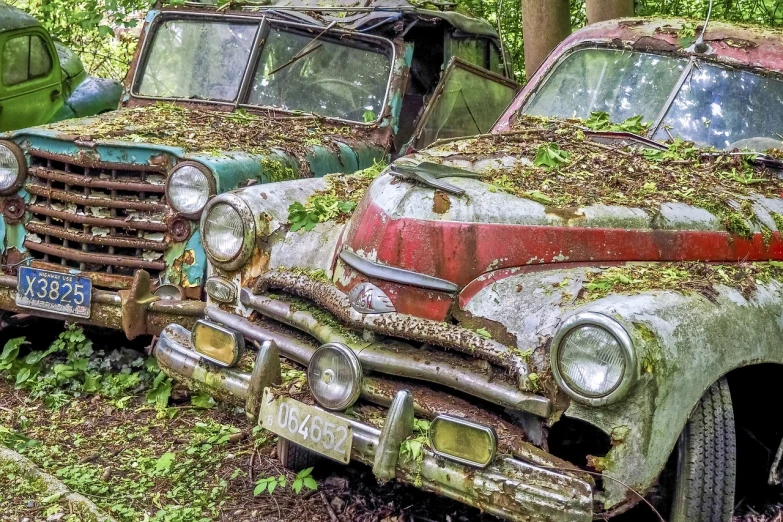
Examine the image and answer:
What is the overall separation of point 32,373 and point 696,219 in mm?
3545

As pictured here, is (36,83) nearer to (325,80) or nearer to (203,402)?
(325,80)

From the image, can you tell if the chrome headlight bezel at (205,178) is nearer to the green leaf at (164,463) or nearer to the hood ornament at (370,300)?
the green leaf at (164,463)

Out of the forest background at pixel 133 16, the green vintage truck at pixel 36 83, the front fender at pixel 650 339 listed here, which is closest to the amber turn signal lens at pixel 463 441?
the front fender at pixel 650 339

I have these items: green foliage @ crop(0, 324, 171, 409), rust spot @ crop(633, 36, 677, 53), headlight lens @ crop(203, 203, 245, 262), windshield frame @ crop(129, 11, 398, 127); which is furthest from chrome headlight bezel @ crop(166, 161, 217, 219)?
rust spot @ crop(633, 36, 677, 53)

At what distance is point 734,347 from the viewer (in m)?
2.95

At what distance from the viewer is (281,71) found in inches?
227

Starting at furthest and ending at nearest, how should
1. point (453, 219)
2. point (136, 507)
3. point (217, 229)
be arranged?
point (217, 229) → point (136, 507) → point (453, 219)

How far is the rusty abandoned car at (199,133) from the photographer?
4.61 metres

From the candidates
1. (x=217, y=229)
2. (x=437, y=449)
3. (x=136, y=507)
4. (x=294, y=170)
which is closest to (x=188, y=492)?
(x=136, y=507)

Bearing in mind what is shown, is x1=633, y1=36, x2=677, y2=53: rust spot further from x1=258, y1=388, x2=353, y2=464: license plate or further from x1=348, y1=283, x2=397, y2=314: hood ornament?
x1=258, y1=388, x2=353, y2=464: license plate

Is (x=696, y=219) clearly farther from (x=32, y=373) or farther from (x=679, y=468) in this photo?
(x=32, y=373)

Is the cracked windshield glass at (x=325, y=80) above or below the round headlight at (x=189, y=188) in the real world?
above

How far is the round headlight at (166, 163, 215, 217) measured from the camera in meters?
4.47

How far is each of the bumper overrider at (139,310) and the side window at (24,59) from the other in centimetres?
437
